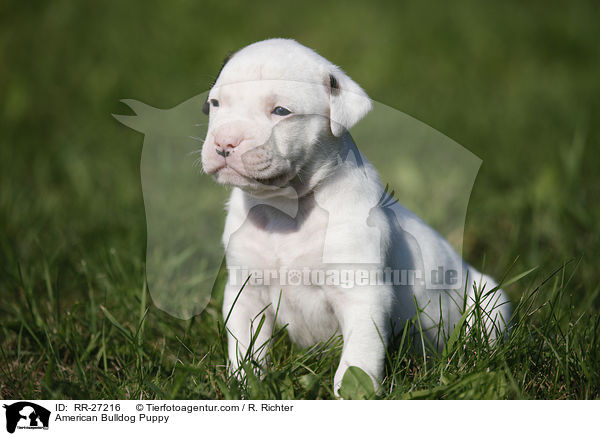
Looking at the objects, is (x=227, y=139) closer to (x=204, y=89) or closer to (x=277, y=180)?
(x=277, y=180)

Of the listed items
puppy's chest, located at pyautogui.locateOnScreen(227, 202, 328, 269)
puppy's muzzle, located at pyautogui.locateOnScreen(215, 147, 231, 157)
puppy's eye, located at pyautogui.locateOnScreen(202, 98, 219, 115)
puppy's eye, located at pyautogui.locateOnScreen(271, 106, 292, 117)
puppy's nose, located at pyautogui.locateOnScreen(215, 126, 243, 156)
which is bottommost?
puppy's chest, located at pyautogui.locateOnScreen(227, 202, 328, 269)

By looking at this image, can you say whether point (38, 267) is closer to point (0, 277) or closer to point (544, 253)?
point (0, 277)

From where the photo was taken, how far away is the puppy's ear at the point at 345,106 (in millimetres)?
2404

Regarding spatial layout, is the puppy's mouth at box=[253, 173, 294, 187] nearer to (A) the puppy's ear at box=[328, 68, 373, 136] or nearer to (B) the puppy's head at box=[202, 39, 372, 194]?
(B) the puppy's head at box=[202, 39, 372, 194]

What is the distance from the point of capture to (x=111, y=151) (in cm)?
600

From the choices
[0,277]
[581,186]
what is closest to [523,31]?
[581,186]

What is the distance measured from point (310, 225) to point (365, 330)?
1.58ft

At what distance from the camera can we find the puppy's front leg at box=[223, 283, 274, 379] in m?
2.62

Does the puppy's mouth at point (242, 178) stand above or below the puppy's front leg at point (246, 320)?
above
